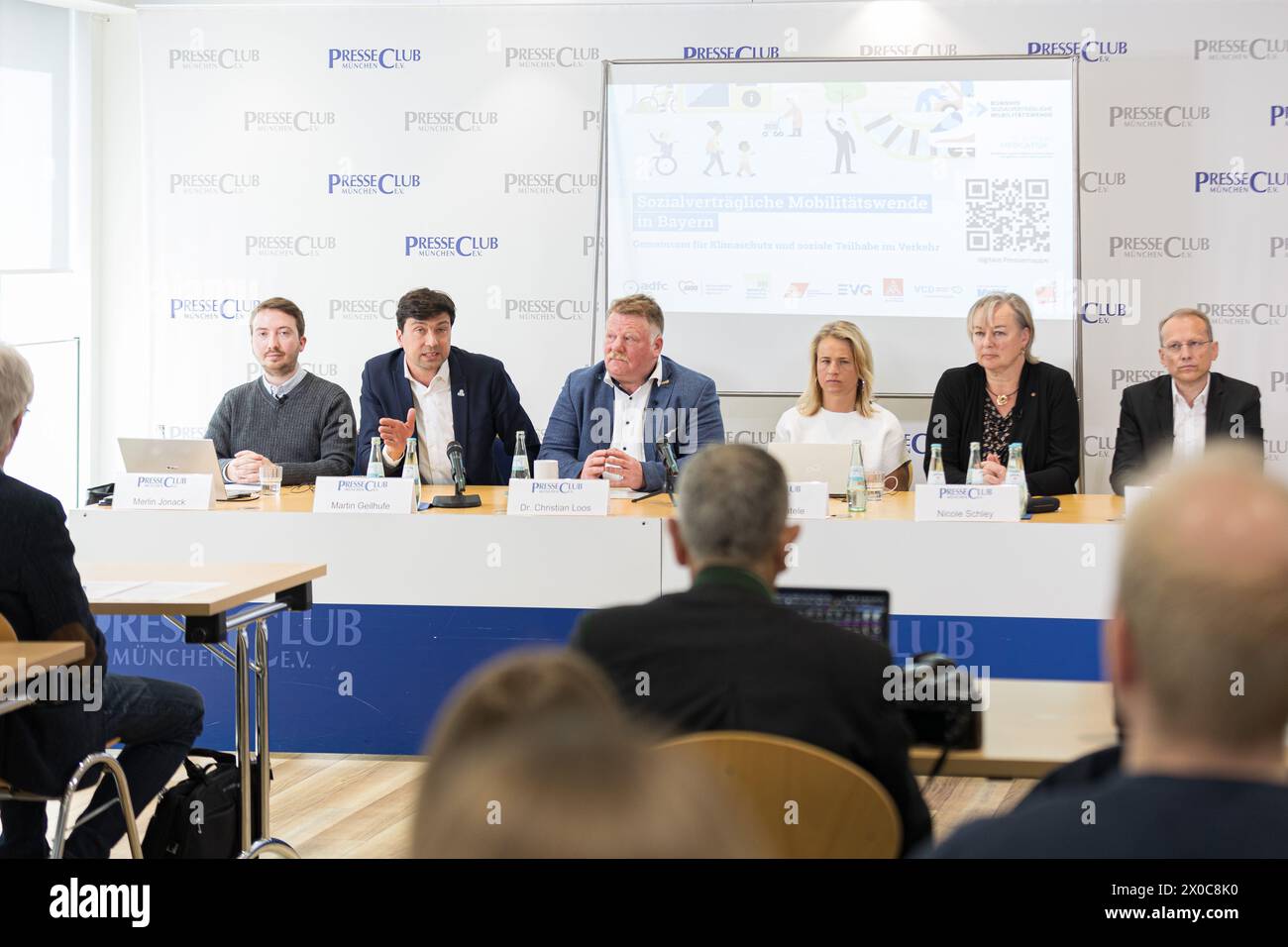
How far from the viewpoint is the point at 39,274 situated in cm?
586

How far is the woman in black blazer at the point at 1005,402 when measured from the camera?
4723 millimetres

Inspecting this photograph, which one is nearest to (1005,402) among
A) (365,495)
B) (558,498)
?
(558,498)

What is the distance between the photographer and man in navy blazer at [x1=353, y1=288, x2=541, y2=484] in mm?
4625

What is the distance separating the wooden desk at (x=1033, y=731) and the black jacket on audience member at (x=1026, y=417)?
2467mm

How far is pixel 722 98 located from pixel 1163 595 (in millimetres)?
4900

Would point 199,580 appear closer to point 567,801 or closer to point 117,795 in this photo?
point 117,795

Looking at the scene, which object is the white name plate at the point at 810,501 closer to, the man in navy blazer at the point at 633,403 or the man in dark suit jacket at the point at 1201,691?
the man in navy blazer at the point at 633,403

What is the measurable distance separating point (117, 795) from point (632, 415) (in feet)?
7.62

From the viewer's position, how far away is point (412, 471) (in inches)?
160

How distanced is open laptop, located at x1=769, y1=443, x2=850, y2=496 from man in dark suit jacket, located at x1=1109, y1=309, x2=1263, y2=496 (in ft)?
3.54

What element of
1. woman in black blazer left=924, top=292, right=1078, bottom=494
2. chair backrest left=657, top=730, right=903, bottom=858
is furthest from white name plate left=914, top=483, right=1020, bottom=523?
chair backrest left=657, top=730, right=903, bottom=858

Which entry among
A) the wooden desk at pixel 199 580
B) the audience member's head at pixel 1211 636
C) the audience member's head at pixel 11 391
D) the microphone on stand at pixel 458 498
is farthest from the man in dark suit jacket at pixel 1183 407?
the audience member's head at pixel 1211 636

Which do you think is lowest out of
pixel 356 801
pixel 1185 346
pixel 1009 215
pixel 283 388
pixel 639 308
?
pixel 356 801
